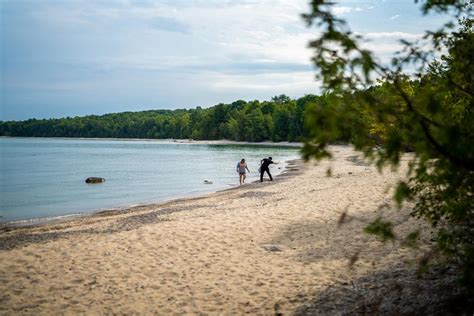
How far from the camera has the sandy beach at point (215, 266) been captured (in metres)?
6.96

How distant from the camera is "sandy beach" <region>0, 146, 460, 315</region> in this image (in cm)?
696

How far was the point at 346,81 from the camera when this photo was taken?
3.18 meters

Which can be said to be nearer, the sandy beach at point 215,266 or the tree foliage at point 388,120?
the tree foliage at point 388,120

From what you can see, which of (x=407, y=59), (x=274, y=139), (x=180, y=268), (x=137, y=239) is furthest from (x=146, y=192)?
(x=274, y=139)

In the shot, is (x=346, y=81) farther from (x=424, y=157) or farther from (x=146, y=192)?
(x=146, y=192)

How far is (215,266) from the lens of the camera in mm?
9031

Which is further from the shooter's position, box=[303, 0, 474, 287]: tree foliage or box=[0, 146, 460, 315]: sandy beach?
box=[0, 146, 460, 315]: sandy beach

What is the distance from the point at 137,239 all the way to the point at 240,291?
17.3 feet

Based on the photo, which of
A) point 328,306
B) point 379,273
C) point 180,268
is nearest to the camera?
point 328,306

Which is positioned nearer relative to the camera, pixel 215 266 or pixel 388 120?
pixel 388 120

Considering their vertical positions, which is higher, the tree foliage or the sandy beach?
the tree foliage

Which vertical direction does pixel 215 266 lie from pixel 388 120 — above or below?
below

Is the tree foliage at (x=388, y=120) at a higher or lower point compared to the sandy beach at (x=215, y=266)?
higher

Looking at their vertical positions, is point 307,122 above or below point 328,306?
above
